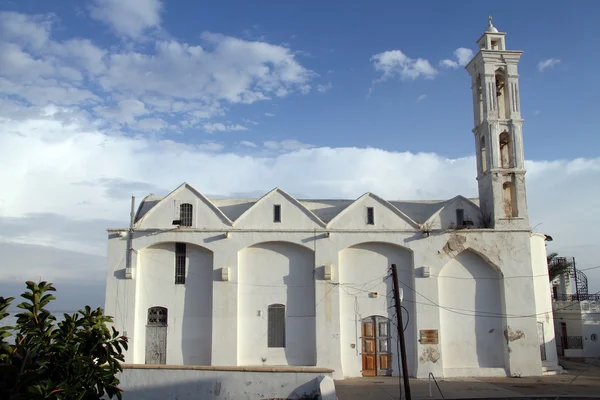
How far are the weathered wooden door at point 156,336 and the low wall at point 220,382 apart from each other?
461 centimetres

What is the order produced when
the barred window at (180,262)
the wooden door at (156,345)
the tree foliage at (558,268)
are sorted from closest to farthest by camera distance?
1. the wooden door at (156,345)
2. the barred window at (180,262)
3. the tree foliage at (558,268)

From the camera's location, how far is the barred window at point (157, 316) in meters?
23.3

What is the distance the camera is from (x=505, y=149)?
26.2 metres

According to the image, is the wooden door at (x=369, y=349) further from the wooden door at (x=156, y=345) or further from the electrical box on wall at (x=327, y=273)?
the wooden door at (x=156, y=345)

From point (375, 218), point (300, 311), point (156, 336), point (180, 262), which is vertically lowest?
point (156, 336)

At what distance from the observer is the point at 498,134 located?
83.3 feet

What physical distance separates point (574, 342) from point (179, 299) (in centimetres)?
2316

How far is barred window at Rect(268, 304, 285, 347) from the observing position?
76.3ft

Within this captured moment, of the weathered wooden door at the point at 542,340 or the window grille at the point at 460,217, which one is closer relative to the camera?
the weathered wooden door at the point at 542,340

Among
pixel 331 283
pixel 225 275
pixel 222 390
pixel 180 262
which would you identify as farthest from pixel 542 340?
pixel 180 262

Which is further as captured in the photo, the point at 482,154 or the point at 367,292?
the point at 482,154

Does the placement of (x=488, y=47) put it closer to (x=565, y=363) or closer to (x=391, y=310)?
(x=391, y=310)

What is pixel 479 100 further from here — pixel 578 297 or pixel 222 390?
pixel 222 390

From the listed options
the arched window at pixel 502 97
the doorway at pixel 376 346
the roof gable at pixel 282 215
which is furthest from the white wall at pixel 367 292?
the arched window at pixel 502 97
